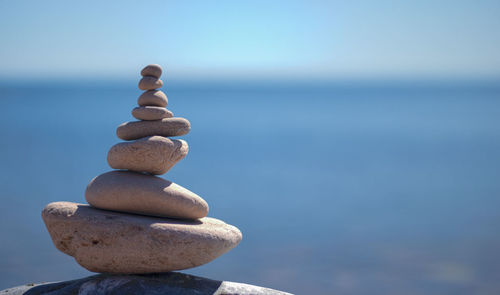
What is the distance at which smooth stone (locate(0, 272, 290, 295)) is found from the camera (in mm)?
5586

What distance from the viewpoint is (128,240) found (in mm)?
5426

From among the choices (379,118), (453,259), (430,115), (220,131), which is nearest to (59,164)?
(220,131)

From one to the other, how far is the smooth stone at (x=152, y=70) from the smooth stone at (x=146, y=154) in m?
0.90

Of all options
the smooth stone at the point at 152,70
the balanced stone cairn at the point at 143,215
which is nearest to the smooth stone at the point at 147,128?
the balanced stone cairn at the point at 143,215

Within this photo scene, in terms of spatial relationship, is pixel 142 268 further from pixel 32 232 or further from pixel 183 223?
pixel 32 232

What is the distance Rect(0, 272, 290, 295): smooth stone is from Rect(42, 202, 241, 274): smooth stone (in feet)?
0.50

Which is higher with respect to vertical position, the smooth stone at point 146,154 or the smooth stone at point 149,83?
the smooth stone at point 149,83

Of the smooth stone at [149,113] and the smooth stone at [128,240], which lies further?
the smooth stone at [149,113]

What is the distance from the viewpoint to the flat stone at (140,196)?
225 inches

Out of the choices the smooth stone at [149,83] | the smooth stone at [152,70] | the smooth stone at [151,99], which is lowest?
the smooth stone at [151,99]

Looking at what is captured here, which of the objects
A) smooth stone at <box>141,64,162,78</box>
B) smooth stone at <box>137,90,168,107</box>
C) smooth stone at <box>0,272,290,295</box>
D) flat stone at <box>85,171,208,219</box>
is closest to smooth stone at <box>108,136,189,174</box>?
flat stone at <box>85,171,208,219</box>

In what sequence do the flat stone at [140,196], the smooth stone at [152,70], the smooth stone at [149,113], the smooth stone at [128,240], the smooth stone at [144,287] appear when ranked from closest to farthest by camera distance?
the smooth stone at [128,240] → the smooth stone at [144,287] → the flat stone at [140,196] → the smooth stone at [149,113] → the smooth stone at [152,70]

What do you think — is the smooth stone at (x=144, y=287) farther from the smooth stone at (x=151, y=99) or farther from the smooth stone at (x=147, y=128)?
the smooth stone at (x=151, y=99)

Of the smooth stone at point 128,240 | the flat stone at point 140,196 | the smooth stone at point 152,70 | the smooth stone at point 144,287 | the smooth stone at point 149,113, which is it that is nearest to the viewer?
the smooth stone at point 128,240
